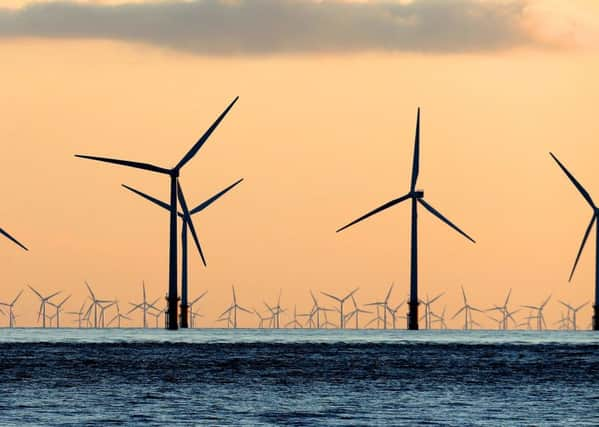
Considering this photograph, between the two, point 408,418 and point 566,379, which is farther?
point 566,379

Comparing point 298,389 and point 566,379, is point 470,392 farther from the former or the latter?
point 566,379

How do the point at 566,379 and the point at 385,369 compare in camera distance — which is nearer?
the point at 566,379

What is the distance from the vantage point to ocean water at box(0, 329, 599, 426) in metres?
84.5

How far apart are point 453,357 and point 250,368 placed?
40227 mm

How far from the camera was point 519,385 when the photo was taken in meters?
116

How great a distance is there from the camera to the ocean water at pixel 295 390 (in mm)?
84500

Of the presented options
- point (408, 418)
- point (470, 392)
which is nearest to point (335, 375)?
point (470, 392)

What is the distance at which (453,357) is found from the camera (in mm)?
175875

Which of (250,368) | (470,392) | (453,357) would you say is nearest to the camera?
(470,392)

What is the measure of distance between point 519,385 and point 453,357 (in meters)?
60.4

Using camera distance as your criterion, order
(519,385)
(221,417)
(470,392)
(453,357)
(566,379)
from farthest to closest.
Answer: (453,357)
(566,379)
(519,385)
(470,392)
(221,417)

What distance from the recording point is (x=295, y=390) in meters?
107

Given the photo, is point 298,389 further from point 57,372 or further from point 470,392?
point 57,372

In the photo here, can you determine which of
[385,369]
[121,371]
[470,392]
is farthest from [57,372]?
[470,392]
